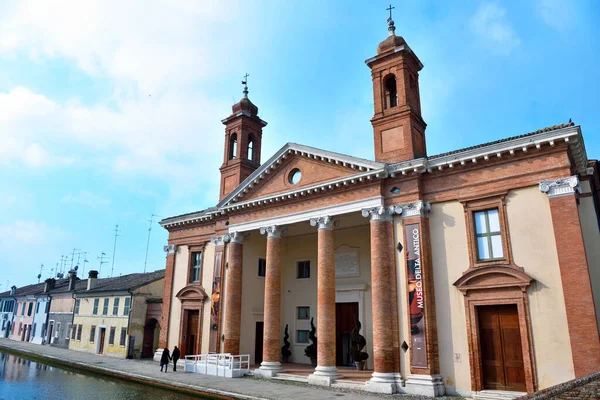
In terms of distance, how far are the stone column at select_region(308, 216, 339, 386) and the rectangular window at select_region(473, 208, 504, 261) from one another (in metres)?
5.98

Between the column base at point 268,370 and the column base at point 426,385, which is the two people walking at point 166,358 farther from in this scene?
the column base at point 426,385

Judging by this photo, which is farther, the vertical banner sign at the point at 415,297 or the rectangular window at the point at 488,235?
the vertical banner sign at the point at 415,297

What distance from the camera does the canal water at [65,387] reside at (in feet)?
48.9

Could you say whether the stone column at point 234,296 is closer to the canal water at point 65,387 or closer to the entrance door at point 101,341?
the canal water at point 65,387

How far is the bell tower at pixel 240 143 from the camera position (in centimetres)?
2517

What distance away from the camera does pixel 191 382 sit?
17.1 meters

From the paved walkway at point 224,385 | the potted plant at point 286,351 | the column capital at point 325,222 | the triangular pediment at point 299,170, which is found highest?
the triangular pediment at point 299,170

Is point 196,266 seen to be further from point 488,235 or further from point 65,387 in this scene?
point 488,235

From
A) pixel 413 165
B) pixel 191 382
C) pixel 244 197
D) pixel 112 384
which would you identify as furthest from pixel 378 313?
pixel 112 384

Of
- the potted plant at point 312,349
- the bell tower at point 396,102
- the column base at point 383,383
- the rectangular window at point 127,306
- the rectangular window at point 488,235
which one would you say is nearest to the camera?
the rectangular window at point 488,235

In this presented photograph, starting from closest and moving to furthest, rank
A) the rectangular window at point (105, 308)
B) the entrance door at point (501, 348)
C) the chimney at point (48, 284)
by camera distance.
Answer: the entrance door at point (501, 348) < the rectangular window at point (105, 308) < the chimney at point (48, 284)

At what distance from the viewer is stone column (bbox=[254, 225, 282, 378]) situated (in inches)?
753

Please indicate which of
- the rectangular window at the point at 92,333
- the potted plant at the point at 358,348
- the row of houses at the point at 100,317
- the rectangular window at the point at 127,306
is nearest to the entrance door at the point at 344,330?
the potted plant at the point at 358,348

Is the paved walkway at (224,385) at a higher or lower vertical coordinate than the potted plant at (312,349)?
lower
